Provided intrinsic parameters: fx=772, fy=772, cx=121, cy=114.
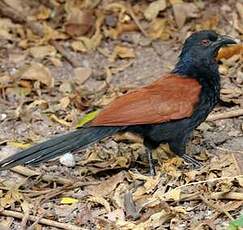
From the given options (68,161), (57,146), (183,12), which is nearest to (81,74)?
(183,12)

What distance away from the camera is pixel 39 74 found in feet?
22.4

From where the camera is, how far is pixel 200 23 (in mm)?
7449

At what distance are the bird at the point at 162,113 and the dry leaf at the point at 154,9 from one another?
2.26m

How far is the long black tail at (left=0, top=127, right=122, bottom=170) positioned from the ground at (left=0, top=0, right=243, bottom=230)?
29 centimetres

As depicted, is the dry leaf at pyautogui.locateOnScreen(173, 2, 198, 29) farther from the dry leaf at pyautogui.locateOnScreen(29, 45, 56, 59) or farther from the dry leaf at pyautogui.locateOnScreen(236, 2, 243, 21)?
the dry leaf at pyautogui.locateOnScreen(29, 45, 56, 59)

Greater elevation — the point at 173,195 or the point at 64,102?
the point at 64,102

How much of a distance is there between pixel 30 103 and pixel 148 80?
1.05m

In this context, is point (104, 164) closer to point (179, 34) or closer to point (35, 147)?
point (35, 147)

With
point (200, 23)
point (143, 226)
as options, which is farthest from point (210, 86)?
point (200, 23)

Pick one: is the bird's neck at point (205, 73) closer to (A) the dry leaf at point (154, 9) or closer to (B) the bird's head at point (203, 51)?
(B) the bird's head at point (203, 51)

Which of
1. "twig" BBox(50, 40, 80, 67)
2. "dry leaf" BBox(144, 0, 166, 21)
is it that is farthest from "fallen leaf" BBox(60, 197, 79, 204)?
"dry leaf" BBox(144, 0, 166, 21)

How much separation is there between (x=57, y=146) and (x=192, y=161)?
958mm

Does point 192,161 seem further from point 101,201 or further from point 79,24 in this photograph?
point 79,24

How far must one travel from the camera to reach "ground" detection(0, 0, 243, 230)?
4707 mm
